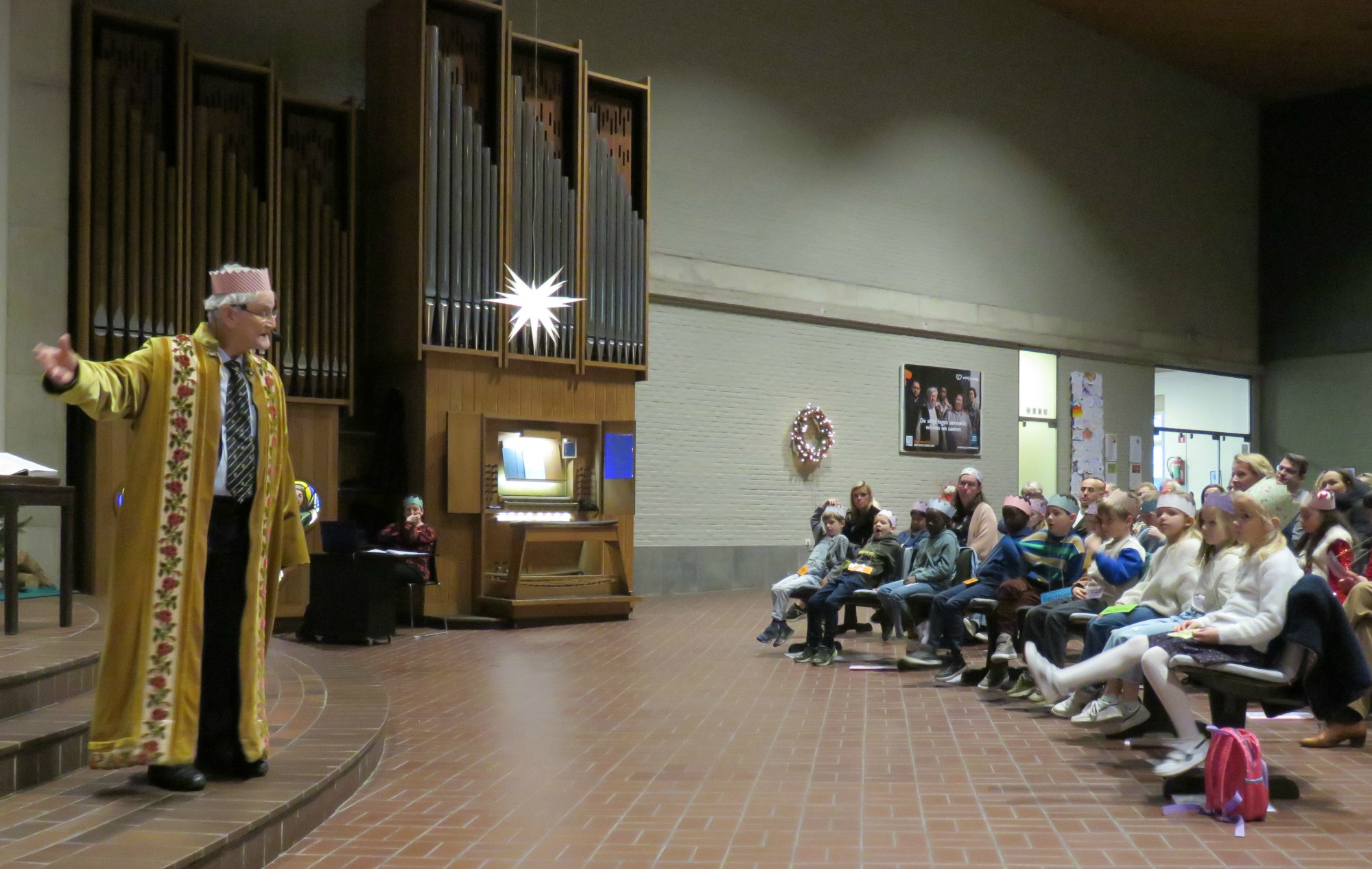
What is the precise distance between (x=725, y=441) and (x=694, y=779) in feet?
30.5

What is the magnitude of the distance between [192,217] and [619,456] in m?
4.17

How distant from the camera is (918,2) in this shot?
53.1ft

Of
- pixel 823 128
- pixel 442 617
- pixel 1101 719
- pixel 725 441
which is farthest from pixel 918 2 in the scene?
pixel 1101 719

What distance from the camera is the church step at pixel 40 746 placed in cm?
382

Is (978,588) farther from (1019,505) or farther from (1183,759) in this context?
(1183,759)

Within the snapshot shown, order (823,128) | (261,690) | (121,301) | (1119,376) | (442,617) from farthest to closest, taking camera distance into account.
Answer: (1119,376) < (823,128) < (442,617) < (121,301) < (261,690)

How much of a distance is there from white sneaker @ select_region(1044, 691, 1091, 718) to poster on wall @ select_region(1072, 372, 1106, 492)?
12.4m

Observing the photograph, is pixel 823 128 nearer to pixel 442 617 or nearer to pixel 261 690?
pixel 442 617

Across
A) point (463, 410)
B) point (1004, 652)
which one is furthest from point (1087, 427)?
point (1004, 652)

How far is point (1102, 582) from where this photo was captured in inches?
263

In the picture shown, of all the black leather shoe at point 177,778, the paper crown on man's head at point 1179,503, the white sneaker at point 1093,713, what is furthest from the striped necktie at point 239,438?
the paper crown on man's head at point 1179,503

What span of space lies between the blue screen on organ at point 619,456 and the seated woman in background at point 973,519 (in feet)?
10.9

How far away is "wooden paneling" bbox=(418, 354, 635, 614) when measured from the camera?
34.4 feet

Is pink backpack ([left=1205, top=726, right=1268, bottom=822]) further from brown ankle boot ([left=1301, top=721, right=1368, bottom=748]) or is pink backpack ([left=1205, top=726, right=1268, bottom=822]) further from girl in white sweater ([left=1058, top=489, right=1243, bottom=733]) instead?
brown ankle boot ([left=1301, top=721, right=1368, bottom=748])
